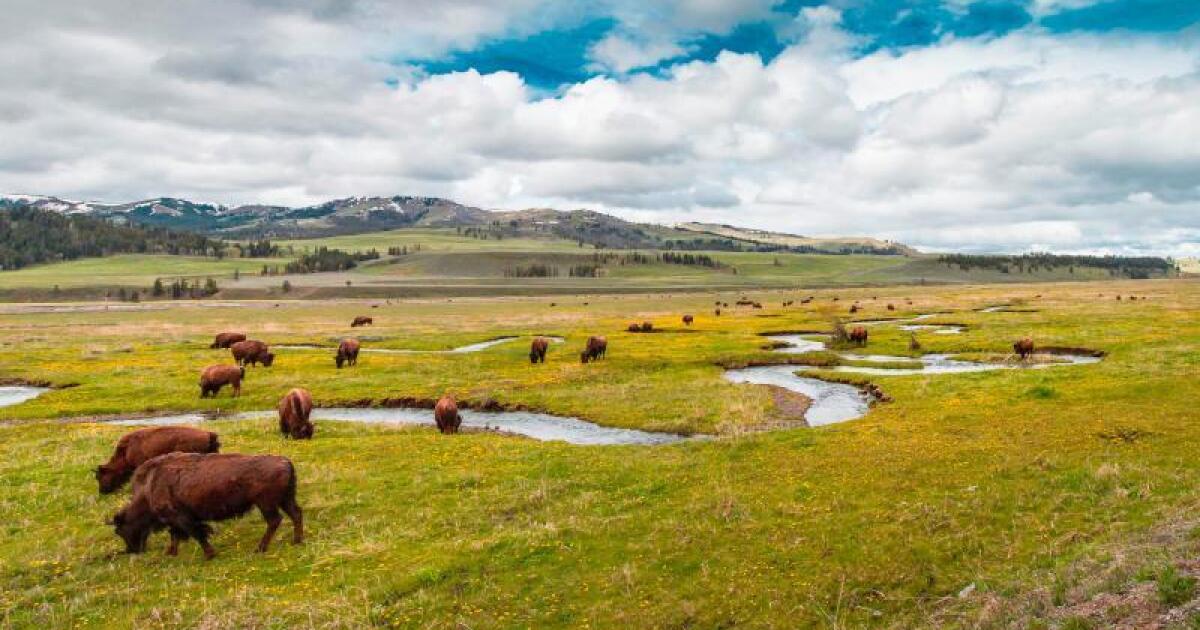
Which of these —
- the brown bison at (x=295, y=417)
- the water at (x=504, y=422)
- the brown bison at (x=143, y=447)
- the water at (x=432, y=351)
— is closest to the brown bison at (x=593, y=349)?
the water at (x=432, y=351)

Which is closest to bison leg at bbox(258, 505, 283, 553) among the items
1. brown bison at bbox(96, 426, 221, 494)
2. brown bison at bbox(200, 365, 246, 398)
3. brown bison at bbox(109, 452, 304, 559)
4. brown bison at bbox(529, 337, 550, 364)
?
brown bison at bbox(109, 452, 304, 559)

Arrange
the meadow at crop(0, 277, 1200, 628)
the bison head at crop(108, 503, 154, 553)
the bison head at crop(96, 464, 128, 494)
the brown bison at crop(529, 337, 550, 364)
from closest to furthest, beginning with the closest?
the meadow at crop(0, 277, 1200, 628) → the bison head at crop(108, 503, 154, 553) → the bison head at crop(96, 464, 128, 494) → the brown bison at crop(529, 337, 550, 364)

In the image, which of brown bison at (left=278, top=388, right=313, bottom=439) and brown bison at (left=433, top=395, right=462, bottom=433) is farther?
brown bison at (left=433, top=395, right=462, bottom=433)

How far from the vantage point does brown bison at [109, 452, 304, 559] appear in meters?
14.6

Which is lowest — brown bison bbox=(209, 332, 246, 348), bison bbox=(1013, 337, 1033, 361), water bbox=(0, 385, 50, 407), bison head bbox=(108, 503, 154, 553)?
water bbox=(0, 385, 50, 407)

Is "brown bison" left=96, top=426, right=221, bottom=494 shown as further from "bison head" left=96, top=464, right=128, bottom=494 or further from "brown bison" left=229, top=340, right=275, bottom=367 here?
"brown bison" left=229, top=340, right=275, bottom=367

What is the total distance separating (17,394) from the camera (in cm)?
4159

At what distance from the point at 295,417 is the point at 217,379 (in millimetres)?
14286

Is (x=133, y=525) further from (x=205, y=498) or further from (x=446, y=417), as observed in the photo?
(x=446, y=417)

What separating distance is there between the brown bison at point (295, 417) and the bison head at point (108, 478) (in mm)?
7622

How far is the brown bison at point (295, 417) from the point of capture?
1075 inches

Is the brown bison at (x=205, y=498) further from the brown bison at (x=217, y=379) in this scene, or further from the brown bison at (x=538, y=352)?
the brown bison at (x=538, y=352)

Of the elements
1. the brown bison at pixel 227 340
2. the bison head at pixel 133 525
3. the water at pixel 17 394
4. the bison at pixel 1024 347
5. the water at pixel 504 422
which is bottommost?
the water at pixel 17 394

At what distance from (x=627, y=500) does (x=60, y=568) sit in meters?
12.5
